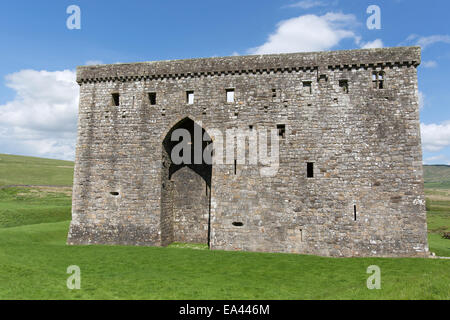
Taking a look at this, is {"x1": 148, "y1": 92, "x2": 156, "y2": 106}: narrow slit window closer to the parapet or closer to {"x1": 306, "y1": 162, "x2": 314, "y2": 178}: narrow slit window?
the parapet

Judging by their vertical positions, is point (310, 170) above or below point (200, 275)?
above

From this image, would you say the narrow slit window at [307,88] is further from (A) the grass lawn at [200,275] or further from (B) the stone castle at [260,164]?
(A) the grass lawn at [200,275]

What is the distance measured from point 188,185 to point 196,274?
316 inches

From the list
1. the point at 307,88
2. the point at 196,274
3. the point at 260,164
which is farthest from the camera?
the point at 260,164

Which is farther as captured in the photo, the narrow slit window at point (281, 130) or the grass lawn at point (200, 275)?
the narrow slit window at point (281, 130)

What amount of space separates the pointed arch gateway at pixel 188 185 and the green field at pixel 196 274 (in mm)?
1418

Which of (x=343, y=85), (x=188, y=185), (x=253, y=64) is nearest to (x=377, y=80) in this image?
(x=343, y=85)

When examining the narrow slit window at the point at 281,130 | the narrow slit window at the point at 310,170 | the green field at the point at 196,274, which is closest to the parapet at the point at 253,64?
the narrow slit window at the point at 281,130

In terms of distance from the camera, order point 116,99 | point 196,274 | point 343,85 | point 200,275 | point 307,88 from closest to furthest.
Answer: point 200,275
point 196,274
point 343,85
point 307,88
point 116,99

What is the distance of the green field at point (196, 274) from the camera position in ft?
29.0

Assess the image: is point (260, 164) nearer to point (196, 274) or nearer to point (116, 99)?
point (196, 274)

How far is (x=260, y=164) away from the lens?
1591 cm
